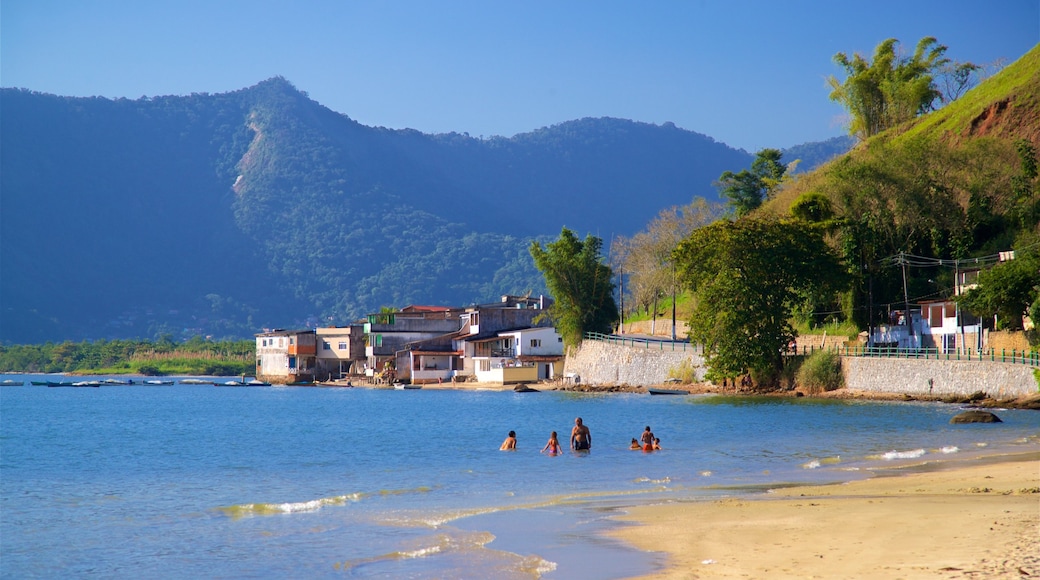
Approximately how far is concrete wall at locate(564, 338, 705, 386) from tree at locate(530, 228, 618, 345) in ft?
6.76

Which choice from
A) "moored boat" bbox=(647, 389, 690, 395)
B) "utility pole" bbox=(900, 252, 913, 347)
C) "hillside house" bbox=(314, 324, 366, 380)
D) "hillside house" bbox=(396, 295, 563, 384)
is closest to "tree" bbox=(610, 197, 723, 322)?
"hillside house" bbox=(396, 295, 563, 384)

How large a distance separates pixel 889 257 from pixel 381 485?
50214 mm

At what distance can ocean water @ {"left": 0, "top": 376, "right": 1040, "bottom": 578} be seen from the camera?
51.6 ft

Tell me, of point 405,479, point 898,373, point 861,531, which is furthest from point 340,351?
point 861,531

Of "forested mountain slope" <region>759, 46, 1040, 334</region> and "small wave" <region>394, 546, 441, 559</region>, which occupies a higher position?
"forested mountain slope" <region>759, 46, 1040, 334</region>

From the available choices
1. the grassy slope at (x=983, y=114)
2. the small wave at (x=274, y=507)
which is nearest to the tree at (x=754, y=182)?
the grassy slope at (x=983, y=114)

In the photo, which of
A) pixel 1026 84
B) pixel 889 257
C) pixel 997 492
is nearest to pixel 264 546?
pixel 997 492

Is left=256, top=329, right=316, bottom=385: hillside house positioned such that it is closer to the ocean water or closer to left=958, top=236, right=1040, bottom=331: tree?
the ocean water

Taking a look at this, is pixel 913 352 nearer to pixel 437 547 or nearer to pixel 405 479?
pixel 405 479

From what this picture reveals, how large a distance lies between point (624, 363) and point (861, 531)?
60677mm

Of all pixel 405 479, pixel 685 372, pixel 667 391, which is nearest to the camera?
pixel 405 479

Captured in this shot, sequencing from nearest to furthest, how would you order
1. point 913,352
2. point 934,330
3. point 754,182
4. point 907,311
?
point 913,352, point 934,330, point 907,311, point 754,182

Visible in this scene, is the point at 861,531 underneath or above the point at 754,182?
underneath

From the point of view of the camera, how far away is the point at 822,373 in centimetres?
5762
